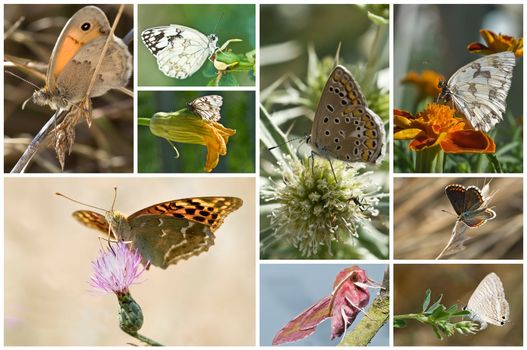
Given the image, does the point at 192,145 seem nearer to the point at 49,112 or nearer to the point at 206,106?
the point at 206,106

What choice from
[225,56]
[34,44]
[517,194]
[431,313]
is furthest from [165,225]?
[517,194]

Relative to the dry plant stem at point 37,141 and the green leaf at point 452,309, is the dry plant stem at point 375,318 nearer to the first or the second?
the green leaf at point 452,309

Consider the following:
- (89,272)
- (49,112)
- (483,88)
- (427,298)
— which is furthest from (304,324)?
(49,112)

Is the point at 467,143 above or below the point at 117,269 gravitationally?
above

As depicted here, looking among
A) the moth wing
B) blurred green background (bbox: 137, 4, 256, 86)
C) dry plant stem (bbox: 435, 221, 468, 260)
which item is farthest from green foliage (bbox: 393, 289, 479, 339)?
blurred green background (bbox: 137, 4, 256, 86)

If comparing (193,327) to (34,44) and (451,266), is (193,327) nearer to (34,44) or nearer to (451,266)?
(451,266)

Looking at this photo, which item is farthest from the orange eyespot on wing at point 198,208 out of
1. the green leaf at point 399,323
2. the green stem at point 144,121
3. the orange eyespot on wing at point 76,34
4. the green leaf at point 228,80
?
the green leaf at point 399,323

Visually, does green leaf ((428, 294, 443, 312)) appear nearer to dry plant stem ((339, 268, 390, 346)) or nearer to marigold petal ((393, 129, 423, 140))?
dry plant stem ((339, 268, 390, 346))
